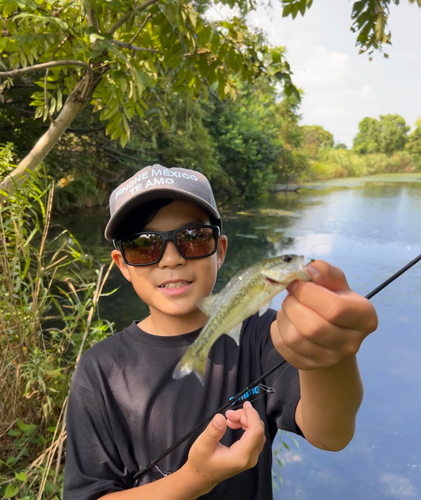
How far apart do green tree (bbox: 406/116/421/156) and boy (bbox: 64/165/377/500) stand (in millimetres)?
16717

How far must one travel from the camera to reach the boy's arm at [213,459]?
A: 1.09 metres

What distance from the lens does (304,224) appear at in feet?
31.4

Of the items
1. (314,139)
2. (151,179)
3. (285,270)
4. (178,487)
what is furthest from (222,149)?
(285,270)

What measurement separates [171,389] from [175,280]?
399mm

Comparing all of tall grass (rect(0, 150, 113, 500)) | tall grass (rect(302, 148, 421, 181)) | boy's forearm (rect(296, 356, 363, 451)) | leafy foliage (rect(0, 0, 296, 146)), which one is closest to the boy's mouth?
boy's forearm (rect(296, 356, 363, 451))

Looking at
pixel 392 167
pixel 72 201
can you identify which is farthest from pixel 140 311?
pixel 392 167

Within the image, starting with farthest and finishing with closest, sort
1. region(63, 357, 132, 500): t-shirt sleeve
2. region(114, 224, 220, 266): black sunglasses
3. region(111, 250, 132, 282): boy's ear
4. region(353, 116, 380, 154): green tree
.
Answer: region(353, 116, 380, 154): green tree, region(111, 250, 132, 282): boy's ear, region(114, 224, 220, 266): black sunglasses, region(63, 357, 132, 500): t-shirt sleeve

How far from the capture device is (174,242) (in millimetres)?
1374

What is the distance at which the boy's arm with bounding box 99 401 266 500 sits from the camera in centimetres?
109

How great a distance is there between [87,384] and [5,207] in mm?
1610

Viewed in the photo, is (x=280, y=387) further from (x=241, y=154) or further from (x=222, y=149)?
(x=222, y=149)

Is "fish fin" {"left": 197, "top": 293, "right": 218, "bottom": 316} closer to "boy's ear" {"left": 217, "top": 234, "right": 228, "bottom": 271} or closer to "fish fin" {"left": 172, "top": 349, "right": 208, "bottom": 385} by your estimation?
"fish fin" {"left": 172, "top": 349, "right": 208, "bottom": 385}

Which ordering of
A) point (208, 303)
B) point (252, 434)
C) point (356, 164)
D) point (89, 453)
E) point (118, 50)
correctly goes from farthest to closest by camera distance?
point (356, 164) < point (118, 50) < point (89, 453) < point (252, 434) < point (208, 303)

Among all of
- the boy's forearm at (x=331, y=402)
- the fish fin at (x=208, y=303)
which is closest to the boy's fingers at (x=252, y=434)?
the boy's forearm at (x=331, y=402)
